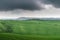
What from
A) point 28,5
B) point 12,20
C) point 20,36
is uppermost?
point 28,5

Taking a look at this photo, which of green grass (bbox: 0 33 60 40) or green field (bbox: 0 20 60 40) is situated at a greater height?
green field (bbox: 0 20 60 40)

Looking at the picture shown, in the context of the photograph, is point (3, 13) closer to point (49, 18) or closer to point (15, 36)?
point (15, 36)

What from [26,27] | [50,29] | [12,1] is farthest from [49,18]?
[12,1]

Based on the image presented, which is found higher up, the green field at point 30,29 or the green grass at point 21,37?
the green field at point 30,29

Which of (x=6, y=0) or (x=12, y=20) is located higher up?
(x=6, y=0)

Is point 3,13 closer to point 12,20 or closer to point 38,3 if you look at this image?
point 12,20

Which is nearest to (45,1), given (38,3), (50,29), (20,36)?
(38,3)
